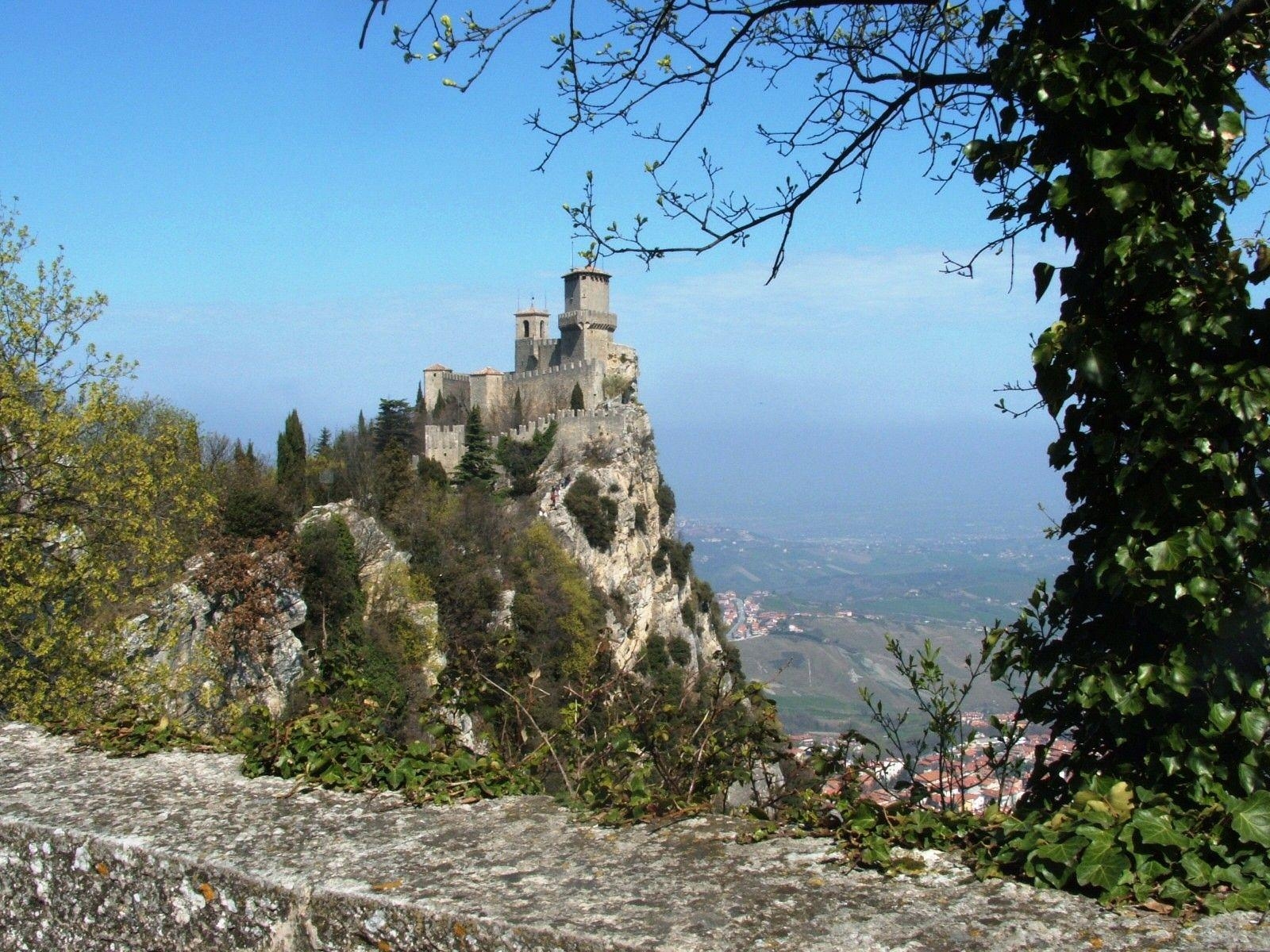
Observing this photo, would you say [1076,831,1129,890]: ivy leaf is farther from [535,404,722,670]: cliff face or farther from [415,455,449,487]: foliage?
[415,455,449,487]: foliage

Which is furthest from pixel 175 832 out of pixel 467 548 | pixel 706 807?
pixel 467 548

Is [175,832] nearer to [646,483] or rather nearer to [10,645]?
[10,645]

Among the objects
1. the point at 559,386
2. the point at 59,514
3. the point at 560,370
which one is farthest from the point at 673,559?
the point at 59,514

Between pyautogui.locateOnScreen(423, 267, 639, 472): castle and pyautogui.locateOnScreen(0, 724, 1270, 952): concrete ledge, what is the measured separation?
42.3 m

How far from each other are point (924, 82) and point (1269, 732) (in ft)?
8.97

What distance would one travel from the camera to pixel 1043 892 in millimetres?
2512

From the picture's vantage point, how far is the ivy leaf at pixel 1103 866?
244 centimetres

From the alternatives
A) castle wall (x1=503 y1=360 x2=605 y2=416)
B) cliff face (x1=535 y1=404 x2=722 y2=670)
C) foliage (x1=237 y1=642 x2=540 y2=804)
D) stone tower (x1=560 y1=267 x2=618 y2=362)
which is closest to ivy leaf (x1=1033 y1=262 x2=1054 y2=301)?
foliage (x1=237 y1=642 x2=540 y2=804)

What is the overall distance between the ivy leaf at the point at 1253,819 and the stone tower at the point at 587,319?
165ft

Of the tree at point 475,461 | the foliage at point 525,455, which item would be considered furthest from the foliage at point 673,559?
the tree at point 475,461

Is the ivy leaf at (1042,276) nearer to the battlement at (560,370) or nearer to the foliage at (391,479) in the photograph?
the foliage at (391,479)

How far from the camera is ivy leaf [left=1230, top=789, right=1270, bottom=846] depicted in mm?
2518

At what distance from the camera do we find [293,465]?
37.7 m

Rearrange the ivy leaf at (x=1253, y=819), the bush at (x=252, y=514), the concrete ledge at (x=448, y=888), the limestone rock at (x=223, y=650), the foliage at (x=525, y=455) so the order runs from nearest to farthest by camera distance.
Answer: the concrete ledge at (x=448, y=888), the ivy leaf at (x=1253, y=819), the limestone rock at (x=223, y=650), the bush at (x=252, y=514), the foliage at (x=525, y=455)
